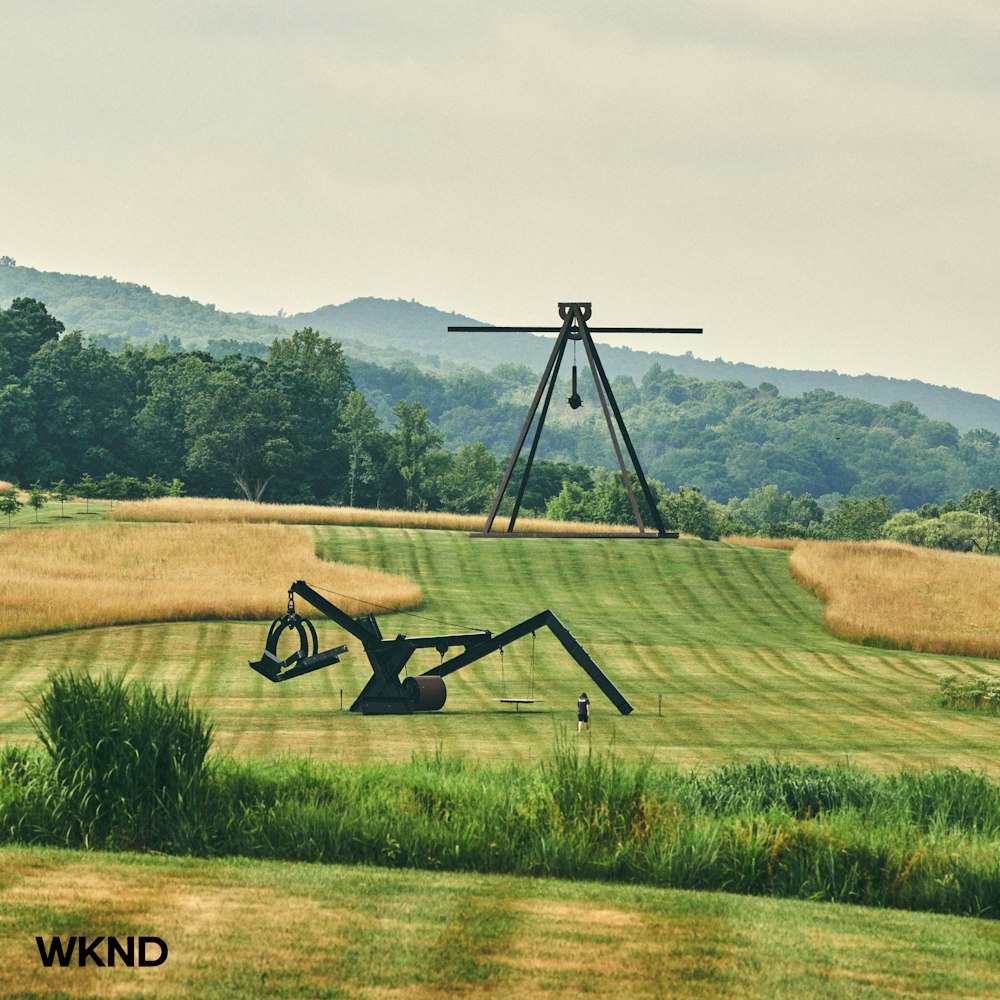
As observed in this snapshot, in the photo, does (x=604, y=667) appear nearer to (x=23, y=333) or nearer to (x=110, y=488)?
(x=110, y=488)

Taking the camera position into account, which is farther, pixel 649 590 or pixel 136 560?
pixel 649 590

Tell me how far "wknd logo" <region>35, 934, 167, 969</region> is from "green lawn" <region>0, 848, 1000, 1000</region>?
12cm

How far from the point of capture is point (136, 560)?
178ft

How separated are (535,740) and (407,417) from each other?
103 metres

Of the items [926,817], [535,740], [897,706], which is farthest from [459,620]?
[926,817]

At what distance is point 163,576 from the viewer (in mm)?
51531

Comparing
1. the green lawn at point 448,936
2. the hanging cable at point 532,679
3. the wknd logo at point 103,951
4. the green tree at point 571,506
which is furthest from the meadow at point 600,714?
the green tree at point 571,506

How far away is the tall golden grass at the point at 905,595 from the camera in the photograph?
157ft

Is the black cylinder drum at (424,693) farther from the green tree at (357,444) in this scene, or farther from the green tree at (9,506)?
the green tree at (357,444)

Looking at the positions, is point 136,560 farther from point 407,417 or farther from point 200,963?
point 407,417

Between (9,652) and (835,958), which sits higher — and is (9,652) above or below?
below

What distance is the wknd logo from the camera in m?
11.5

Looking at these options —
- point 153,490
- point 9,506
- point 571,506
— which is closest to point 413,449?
point 571,506

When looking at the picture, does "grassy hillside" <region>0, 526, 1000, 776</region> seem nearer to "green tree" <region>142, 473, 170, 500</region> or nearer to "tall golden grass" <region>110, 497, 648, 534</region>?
"tall golden grass" <region>110, 497, 648, 534</region>
